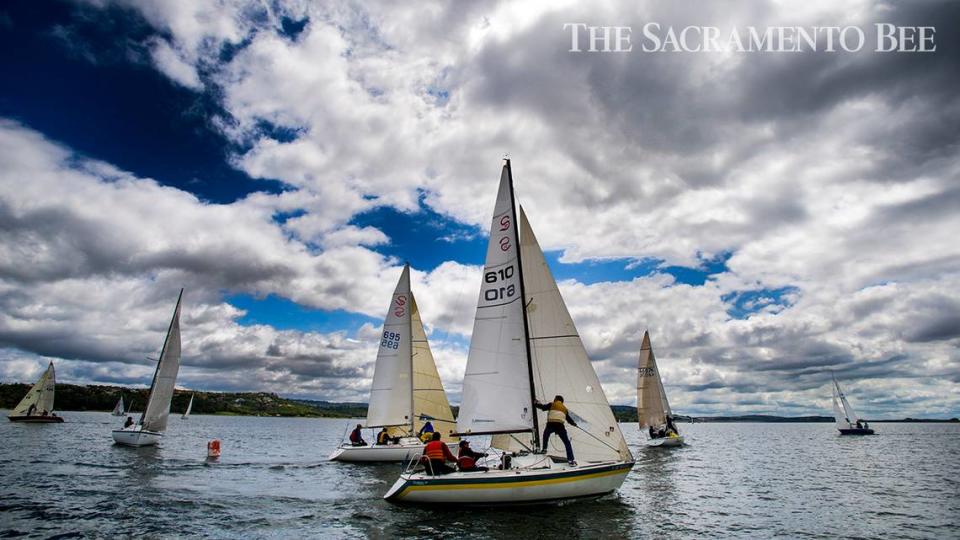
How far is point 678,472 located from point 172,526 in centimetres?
2955

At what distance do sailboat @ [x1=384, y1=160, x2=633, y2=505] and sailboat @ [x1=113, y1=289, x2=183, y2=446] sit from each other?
27.4 m

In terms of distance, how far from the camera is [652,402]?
2098 inches

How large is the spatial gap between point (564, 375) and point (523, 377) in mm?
1642

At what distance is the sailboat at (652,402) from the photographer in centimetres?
5331

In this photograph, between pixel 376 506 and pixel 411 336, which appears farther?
pixel 411 336

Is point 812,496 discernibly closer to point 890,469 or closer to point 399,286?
point 890,469

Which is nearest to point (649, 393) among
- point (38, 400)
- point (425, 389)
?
point (425, 389)

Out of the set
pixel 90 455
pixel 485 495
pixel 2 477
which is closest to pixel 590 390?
pixel 485 495

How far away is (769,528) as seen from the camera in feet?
59.2

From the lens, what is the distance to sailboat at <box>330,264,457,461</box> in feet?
112

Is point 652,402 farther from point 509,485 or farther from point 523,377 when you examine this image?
point 509,485

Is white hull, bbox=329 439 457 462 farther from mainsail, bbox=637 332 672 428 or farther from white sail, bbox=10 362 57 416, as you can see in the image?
white sail, bbox=10 362 57 416

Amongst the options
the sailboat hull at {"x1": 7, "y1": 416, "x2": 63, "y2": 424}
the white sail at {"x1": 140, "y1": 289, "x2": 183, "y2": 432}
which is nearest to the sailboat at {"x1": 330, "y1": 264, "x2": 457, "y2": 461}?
the white sail at {"x1": 140, "y1": 289, "x2": 183, "y2": 432}

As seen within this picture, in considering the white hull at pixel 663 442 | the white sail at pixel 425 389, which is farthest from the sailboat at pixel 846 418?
the white sail at pixel 425 389
